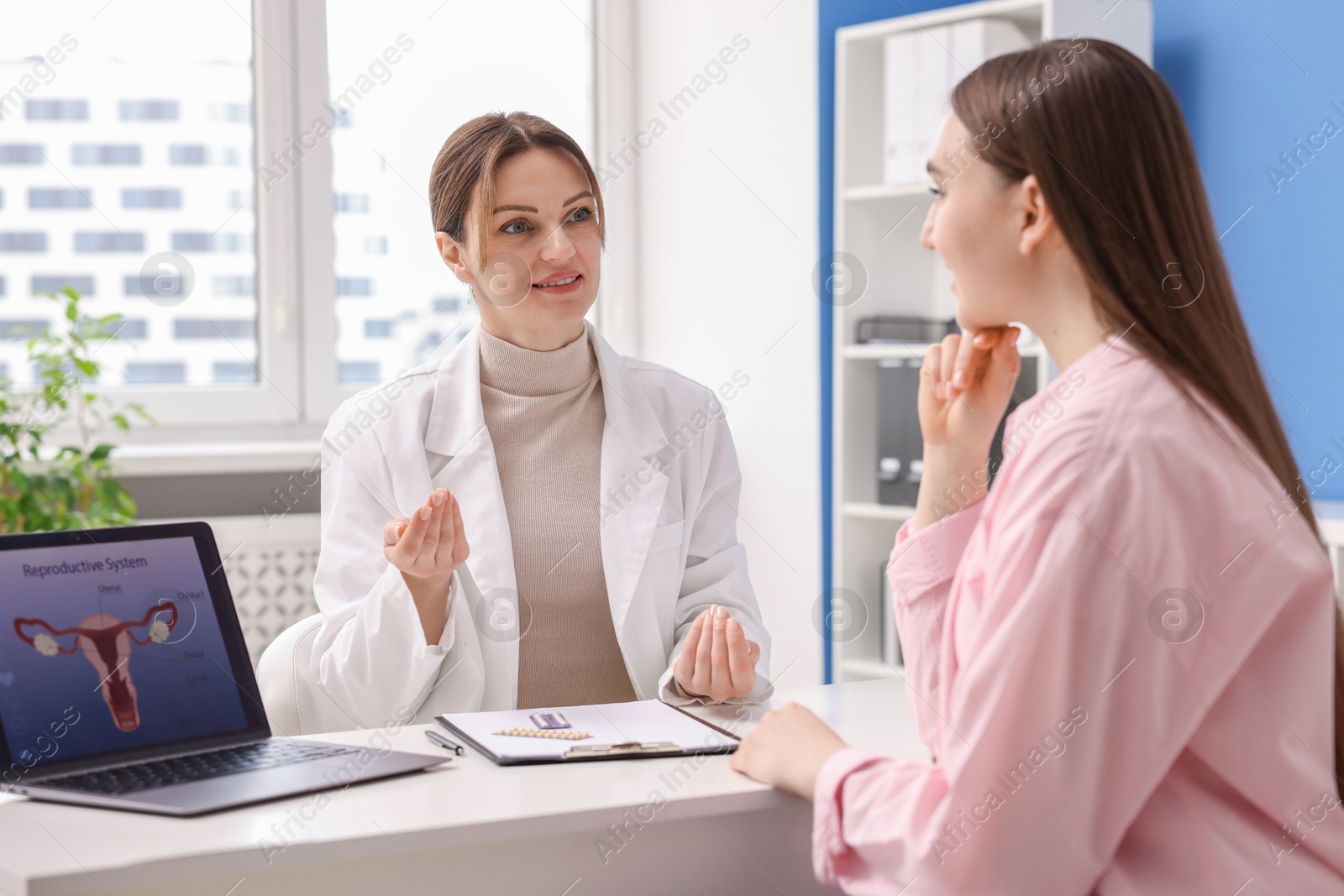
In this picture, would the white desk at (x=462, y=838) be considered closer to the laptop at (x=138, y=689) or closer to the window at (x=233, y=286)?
the laptop at (x=138, y=689)

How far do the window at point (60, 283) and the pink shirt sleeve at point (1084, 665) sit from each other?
319cm

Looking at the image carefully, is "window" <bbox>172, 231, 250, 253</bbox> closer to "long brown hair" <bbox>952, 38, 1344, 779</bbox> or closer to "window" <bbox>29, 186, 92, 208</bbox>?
"window" <bbox>29, 186, 92, 208</bbox>

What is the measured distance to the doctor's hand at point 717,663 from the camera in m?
1.40

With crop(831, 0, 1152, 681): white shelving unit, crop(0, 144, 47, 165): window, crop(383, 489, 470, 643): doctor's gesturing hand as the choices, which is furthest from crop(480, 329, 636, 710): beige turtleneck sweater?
crop(0, 144, 47, 165): window

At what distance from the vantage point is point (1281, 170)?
255 cm

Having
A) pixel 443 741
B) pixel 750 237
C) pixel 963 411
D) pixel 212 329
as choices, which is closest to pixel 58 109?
pixel 212 329

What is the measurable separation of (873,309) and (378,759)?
7.76 feet

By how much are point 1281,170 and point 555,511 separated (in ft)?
5.97

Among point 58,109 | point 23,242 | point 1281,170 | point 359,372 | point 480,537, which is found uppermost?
point 58,109

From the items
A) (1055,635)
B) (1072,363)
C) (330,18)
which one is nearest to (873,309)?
(330,18)

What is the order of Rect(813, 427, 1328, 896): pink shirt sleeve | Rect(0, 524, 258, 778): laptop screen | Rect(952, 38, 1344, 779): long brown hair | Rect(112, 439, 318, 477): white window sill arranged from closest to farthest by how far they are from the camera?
Rect(813, 427, 1328, 896): pink shirt sleeve, Rect(952, 38, 1344, 779): long brown hair, Rect(0, 524, 258, 778): laptop screen, Rect(112, 439, 318, 477): white window sill

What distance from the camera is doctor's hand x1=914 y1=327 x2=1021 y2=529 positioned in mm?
1208

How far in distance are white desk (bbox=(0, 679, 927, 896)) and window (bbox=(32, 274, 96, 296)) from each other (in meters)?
2.64

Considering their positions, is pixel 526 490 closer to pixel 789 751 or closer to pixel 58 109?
pixel 789 751
